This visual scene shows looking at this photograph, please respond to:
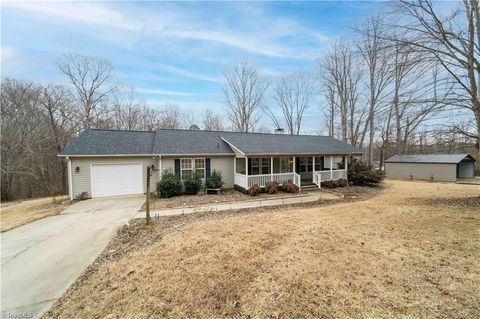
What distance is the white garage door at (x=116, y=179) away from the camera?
1151 centimetres

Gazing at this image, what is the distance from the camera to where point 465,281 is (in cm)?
322

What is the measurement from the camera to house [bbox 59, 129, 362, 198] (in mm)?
11414

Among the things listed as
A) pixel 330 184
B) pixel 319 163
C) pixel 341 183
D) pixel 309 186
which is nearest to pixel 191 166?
pixel 309 186

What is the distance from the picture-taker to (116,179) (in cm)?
1183

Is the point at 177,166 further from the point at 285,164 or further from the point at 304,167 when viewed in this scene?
the point at 304,167

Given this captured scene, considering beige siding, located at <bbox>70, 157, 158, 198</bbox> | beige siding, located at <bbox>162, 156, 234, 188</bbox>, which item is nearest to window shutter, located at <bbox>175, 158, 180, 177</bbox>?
beige siding, located at <bbox>162, 156, 234, 188</bbox>

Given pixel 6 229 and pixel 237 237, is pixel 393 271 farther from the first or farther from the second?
pixel 6 229

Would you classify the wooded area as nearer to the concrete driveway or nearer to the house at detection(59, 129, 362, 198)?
the house at detection(59, 129, 362, 198)

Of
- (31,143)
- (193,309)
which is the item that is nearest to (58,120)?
(31,143)

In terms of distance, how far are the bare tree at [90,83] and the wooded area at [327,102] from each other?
0.28 feet

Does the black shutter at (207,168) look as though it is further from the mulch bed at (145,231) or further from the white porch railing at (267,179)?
the mulch bed at (145,231)

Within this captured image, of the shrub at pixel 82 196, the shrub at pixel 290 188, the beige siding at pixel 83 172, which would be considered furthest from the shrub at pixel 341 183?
the shrub at pixel 82 196

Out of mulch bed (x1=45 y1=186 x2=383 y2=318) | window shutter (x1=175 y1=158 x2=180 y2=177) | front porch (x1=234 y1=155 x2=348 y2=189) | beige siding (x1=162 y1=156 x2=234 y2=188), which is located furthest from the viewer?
beige siding (x1=162 y1=156 x2=234 y2=188)

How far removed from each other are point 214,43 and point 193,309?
15.6 metres
